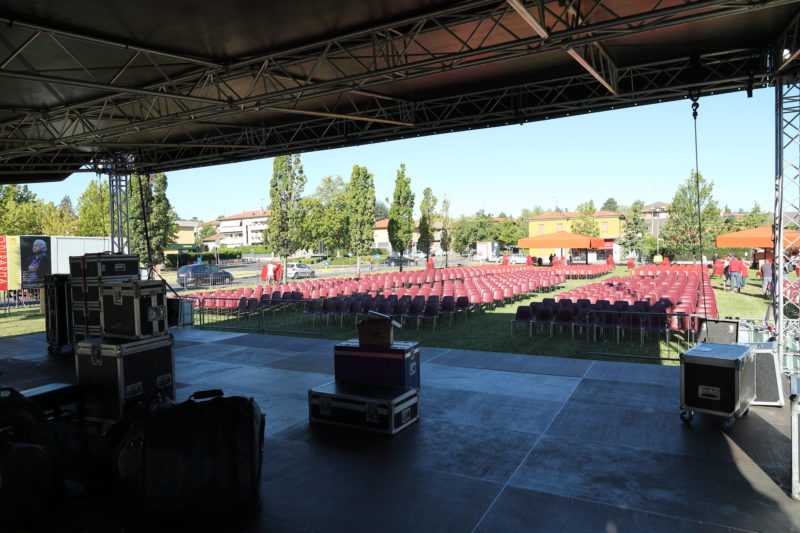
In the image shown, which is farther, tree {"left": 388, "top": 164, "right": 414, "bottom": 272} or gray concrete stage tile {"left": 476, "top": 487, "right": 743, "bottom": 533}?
tree {"left": 388, "top": 164, "right": 414, "bottom": 272}

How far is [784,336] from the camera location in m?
8.38

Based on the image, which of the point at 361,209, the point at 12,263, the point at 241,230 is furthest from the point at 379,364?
the point at 241,230

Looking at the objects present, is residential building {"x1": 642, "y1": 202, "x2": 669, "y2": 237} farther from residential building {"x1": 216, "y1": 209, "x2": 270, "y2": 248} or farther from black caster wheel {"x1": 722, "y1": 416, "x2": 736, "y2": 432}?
residential building {"x1": 216, "y1": 209, "x2": 270, "y2": 248}

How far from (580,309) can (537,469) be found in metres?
7.86

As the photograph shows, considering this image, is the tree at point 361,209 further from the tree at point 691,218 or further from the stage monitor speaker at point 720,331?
the stage monitor speaker at point 720,331

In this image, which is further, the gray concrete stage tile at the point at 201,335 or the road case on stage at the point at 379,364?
the gray concrete stage tile at the point at 201,335

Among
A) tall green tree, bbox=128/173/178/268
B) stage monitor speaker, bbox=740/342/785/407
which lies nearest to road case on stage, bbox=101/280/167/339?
stage monitor speaker, bbox=740/342/785/407

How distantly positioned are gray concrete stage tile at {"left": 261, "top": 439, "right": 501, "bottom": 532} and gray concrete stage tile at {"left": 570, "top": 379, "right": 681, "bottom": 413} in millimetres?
3024

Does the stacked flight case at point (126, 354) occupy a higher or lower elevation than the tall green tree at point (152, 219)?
lower

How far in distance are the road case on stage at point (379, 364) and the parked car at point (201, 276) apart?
80.3 ft

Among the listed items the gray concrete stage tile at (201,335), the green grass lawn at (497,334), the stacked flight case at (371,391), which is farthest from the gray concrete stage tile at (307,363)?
the gray concrete stage tile at (201,335)

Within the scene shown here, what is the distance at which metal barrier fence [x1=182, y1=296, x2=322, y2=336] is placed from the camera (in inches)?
554

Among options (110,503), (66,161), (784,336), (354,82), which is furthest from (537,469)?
(66,161)

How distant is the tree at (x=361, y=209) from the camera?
34094 mm
